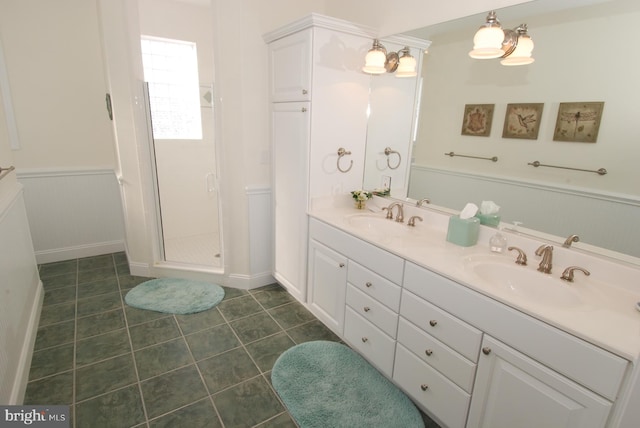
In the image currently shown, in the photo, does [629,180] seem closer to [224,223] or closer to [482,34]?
[482,34]

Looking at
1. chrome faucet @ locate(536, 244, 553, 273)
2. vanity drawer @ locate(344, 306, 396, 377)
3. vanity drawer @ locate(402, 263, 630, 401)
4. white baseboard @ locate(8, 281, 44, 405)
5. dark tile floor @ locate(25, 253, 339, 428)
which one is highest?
chrome faucet @ locate(536, 244, 553, 273)

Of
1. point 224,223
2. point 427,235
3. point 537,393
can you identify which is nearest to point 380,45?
point 427,235

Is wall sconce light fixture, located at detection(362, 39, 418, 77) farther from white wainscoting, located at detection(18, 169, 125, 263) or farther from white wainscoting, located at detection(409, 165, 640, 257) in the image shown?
white wainscoting, located at detection(18, 169, 125, 263)

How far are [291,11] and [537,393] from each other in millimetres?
2938

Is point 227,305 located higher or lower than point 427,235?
lower

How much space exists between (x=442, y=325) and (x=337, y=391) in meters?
0.77

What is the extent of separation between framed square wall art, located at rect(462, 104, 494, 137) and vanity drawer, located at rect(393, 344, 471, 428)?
1.27m

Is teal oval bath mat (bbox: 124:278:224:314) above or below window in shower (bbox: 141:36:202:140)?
below

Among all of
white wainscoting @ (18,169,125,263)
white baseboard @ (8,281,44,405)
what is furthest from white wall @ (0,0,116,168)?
white baseboard @ (8,281,44,405)

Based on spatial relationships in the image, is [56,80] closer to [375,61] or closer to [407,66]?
[375,61]

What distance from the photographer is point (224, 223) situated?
9.62 ft

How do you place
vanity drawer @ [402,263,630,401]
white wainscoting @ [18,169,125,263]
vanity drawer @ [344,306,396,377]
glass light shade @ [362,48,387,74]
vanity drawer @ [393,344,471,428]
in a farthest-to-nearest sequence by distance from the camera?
white wainscoting @ [18,169,125,263] → glass light shade @ [362,48,387,74] → vanity drawer @ [344,306,396,377] → vanity drawer @ [393,344,471,428] → vanity drawer @ [402,263,630,401]

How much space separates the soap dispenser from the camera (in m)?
1.73

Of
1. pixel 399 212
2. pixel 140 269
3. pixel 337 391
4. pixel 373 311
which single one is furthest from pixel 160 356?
pixel 399 212
